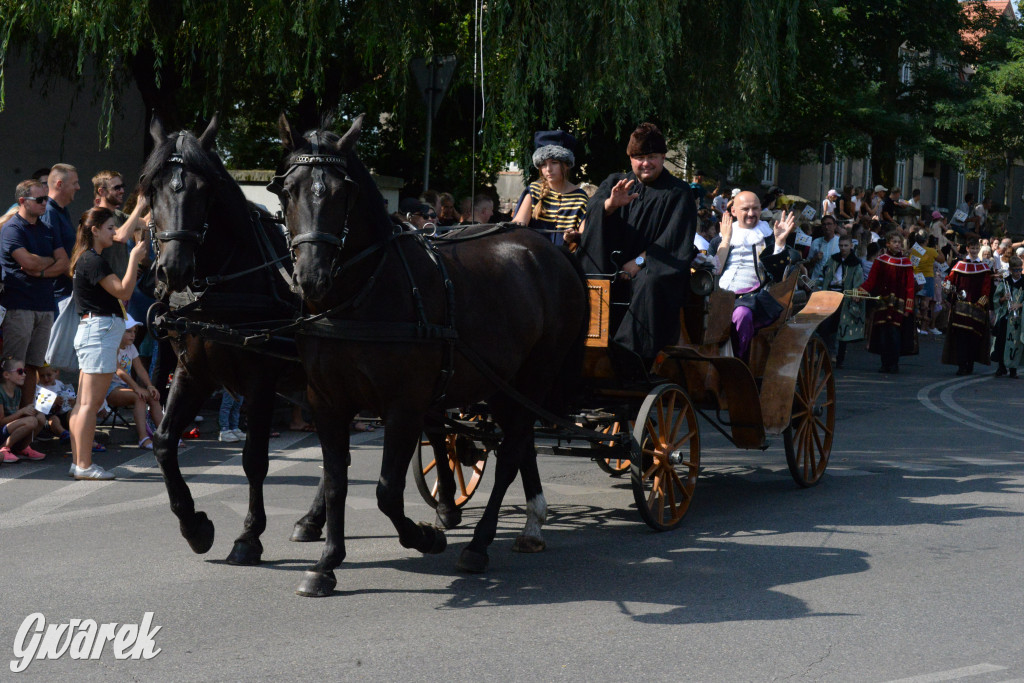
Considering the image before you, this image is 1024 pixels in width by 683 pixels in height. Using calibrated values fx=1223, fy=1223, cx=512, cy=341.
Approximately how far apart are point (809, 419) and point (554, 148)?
2679 mm

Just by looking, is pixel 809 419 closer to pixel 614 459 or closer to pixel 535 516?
pixel 614 459

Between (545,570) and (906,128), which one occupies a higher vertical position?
(906,128)

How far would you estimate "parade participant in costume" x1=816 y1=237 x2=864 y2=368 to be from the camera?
18656 millimetres

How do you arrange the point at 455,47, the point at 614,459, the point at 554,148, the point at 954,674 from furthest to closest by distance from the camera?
the point at 455,47
the point at 614,459
the point at 554,148
the point at 954,674

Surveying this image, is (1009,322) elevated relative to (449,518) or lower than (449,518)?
elevated

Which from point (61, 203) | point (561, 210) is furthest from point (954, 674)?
point (61, 203)

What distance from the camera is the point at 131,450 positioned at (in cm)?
992

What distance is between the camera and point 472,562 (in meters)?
6.21

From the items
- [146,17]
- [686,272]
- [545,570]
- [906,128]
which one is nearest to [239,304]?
[545,570]

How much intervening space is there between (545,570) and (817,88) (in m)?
26.3

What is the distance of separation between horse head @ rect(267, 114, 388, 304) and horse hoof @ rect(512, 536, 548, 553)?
2011mm

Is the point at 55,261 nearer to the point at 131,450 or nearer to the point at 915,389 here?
the point at 131,450

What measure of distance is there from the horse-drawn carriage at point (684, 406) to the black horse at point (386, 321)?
84 cm

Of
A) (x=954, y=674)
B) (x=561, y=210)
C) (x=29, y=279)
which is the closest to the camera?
(x=954, y=674)
